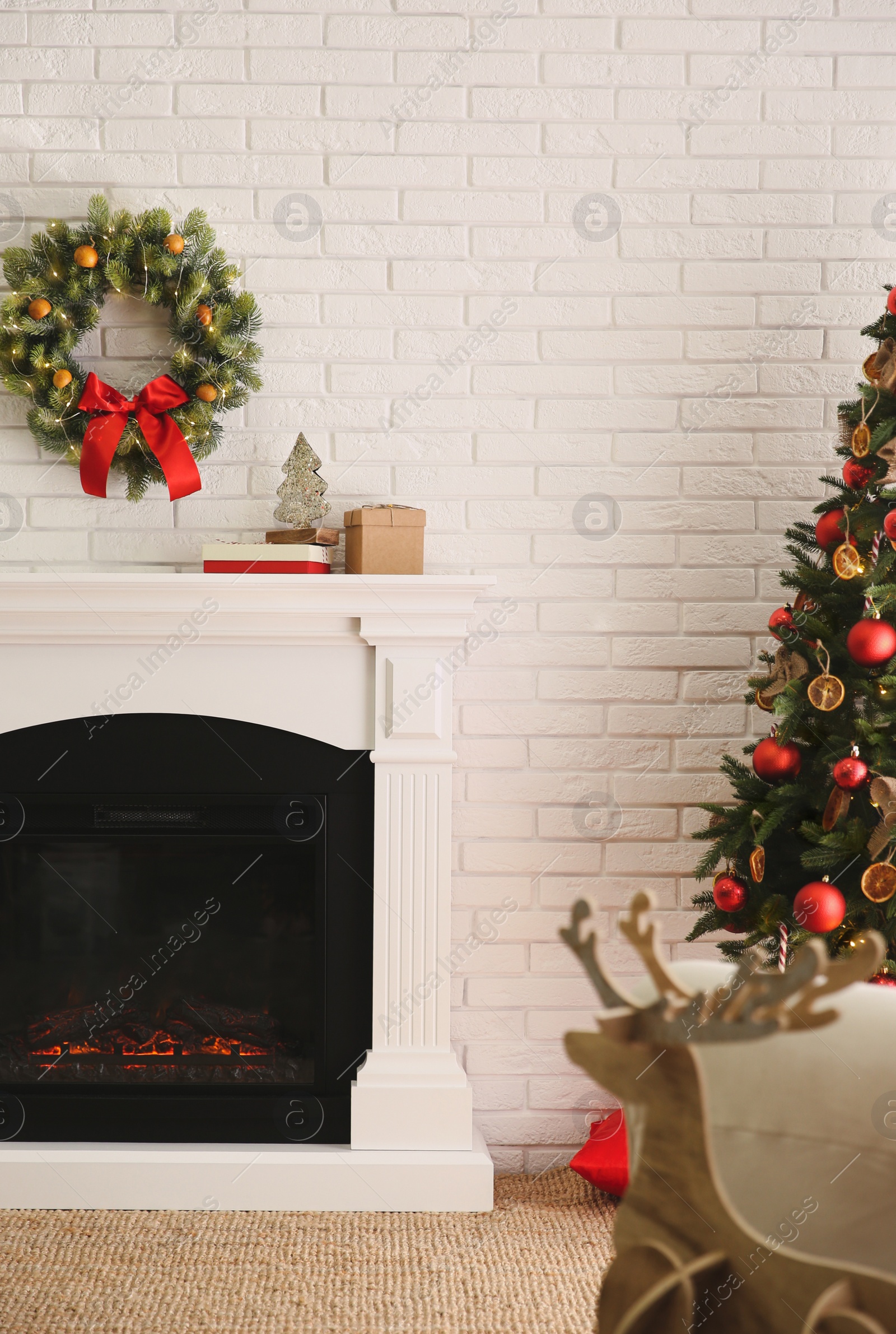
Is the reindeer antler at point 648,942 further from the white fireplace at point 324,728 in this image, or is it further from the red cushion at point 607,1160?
the red cushion at point 607,1160

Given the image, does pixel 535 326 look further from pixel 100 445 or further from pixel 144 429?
pixel 100 445

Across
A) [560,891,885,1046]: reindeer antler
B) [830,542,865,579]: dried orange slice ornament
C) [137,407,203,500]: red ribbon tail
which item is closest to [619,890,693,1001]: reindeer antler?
[560,891,885,1046]: reindeer antler

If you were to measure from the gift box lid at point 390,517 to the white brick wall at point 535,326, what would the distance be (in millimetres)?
172

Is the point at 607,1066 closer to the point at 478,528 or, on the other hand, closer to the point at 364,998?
the point at 364,998

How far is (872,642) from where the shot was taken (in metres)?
1.66

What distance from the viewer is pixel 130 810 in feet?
6.81

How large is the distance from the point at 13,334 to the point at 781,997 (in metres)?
2.01

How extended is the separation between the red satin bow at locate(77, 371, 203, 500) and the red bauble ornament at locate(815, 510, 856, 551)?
1.32 metres

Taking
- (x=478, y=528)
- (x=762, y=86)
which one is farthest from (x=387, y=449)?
(x=762, y=86)

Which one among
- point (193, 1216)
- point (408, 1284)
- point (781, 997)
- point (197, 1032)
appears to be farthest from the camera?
point (197, 1032)

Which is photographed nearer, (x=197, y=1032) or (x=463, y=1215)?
(x=463, y=1215)

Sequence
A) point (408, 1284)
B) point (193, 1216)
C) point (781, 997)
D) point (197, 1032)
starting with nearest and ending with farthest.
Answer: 1. point (781, 997)
2. point (408, 1284)
3. point (193, 1216)
4. point (197, 1032)

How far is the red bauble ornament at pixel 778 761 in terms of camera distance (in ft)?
5.78

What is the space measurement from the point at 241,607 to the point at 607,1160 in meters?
1.41
